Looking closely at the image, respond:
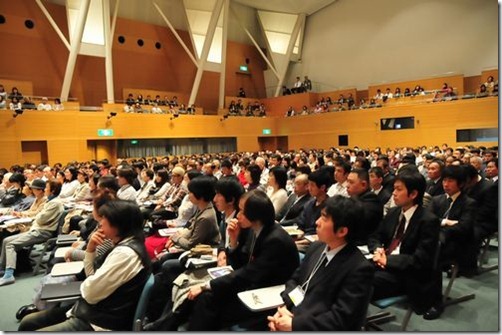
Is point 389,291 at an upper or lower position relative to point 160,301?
upper

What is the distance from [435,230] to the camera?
2.80 meters

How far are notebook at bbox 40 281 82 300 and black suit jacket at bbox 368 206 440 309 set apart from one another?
7.67 feet

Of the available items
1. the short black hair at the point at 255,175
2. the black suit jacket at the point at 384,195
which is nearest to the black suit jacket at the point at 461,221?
the black suit jacket at the point at 384,195

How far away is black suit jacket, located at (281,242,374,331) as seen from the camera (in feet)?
6.19

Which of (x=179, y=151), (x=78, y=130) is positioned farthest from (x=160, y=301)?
(x=179, y=151)

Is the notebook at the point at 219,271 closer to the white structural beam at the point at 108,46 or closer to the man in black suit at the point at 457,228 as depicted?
the man in black suit at the point at 457,228

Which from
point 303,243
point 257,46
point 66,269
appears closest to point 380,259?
point 303,243

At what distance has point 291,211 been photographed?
4.62 metres

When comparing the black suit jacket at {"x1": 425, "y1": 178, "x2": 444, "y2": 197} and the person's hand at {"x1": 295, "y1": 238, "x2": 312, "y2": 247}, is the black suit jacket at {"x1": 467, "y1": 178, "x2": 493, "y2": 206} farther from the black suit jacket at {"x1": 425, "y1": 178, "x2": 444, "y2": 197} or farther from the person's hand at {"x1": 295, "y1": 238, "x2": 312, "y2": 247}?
the person's hand at {"x1": 295, "y1": 238, "x2": 312, "y2": 247}

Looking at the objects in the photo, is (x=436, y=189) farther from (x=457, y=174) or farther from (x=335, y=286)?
(x=335, y=286)

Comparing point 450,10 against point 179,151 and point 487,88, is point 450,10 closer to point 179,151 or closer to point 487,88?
point 487,88

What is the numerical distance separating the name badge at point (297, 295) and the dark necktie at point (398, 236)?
4.19 ft

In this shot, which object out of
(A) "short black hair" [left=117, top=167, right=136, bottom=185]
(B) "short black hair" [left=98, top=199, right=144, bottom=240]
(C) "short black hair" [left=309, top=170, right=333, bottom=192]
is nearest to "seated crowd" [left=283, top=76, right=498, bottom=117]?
(C) "short black hair" [left=309, top=170, right=333, bottom=192]

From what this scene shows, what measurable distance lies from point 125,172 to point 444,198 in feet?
16.0
